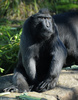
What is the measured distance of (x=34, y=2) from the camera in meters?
9.90

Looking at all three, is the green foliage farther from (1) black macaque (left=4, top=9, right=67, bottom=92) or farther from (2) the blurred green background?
(2) the blurred green background

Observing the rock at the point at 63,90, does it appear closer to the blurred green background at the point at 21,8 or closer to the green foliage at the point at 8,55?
the green foliage at the point at 8,55

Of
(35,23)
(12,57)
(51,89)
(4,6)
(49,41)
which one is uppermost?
(4,6)

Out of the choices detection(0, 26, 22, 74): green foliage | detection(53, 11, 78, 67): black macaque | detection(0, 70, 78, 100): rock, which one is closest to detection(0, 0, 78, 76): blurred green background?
detection(0, 26, 22, 74): green foliage

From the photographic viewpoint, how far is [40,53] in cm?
373

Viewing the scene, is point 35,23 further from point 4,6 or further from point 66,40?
point 4,6

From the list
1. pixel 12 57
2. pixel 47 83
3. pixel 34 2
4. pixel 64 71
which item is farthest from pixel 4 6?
pixel 47 83

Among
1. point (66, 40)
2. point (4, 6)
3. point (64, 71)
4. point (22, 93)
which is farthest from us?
point (4, 6)

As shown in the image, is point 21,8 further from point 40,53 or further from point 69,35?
point 40,53

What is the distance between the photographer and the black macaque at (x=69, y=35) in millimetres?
5102

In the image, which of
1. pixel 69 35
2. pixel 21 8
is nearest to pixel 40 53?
pixel 69 35

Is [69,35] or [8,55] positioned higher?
[69,35]

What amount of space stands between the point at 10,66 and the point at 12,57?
0.85ft

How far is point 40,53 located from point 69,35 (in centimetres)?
166
